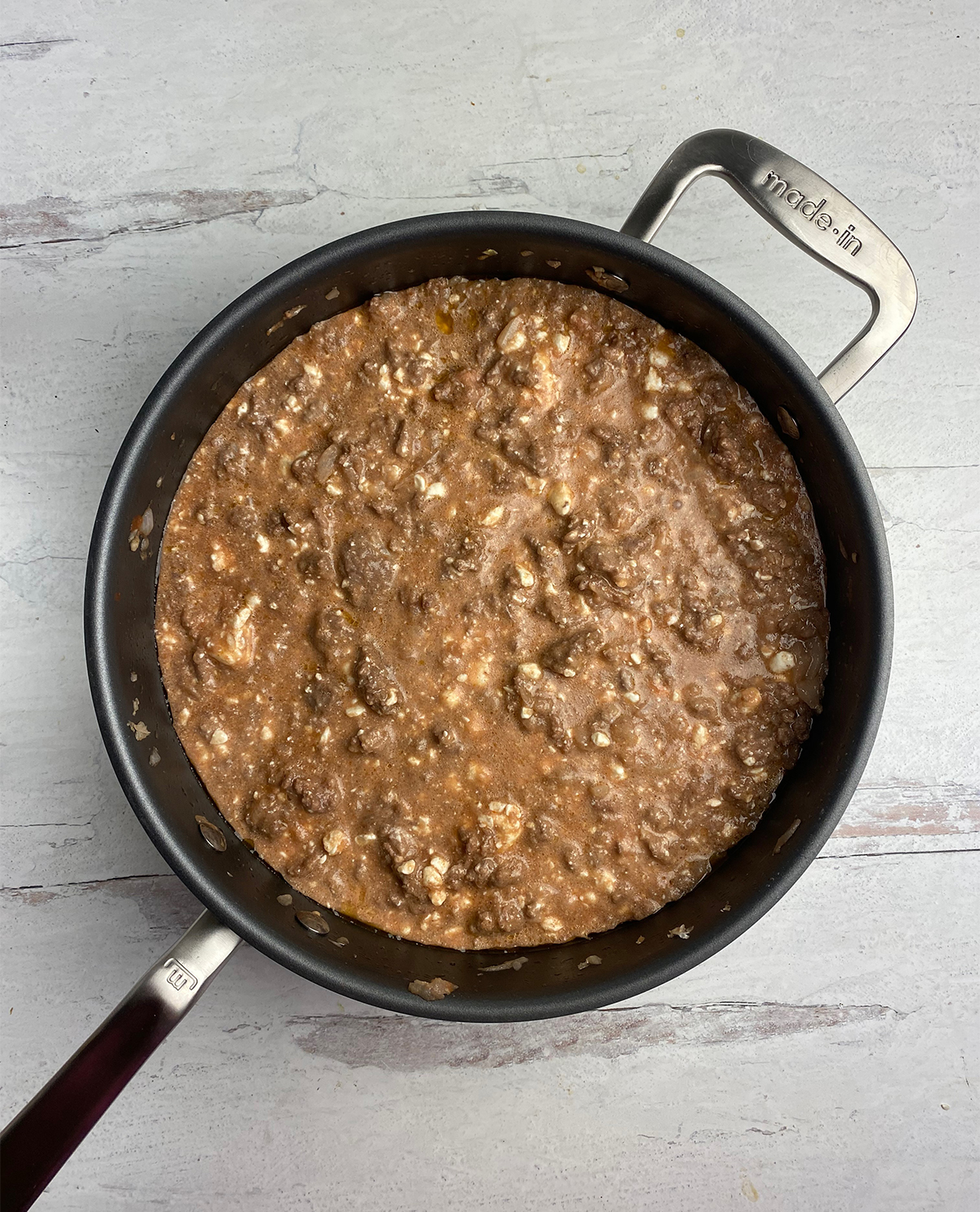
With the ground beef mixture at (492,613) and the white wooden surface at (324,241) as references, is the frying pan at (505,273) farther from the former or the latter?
the white wooden surface at (324,241)

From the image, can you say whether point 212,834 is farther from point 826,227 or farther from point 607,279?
point 826,227

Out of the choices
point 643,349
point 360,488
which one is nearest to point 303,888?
point 360,488

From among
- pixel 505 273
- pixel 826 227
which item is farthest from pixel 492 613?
pixel 826 227

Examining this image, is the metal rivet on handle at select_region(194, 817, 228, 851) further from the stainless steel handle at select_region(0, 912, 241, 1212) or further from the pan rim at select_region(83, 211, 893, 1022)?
the stainless steel handle at select_region(0, 912, 241, 1212)

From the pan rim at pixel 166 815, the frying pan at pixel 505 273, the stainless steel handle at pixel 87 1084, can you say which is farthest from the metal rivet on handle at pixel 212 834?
the stainless steel handle at pixel 87 1084

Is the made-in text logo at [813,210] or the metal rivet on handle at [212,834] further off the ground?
the made-in text logo at [813,210]

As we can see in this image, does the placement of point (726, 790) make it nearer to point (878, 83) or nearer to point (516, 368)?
point (516, 368)

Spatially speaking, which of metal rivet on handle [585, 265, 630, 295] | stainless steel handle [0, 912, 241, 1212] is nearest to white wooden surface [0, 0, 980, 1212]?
metal rivet on handle [585, 265, 630, 295]
